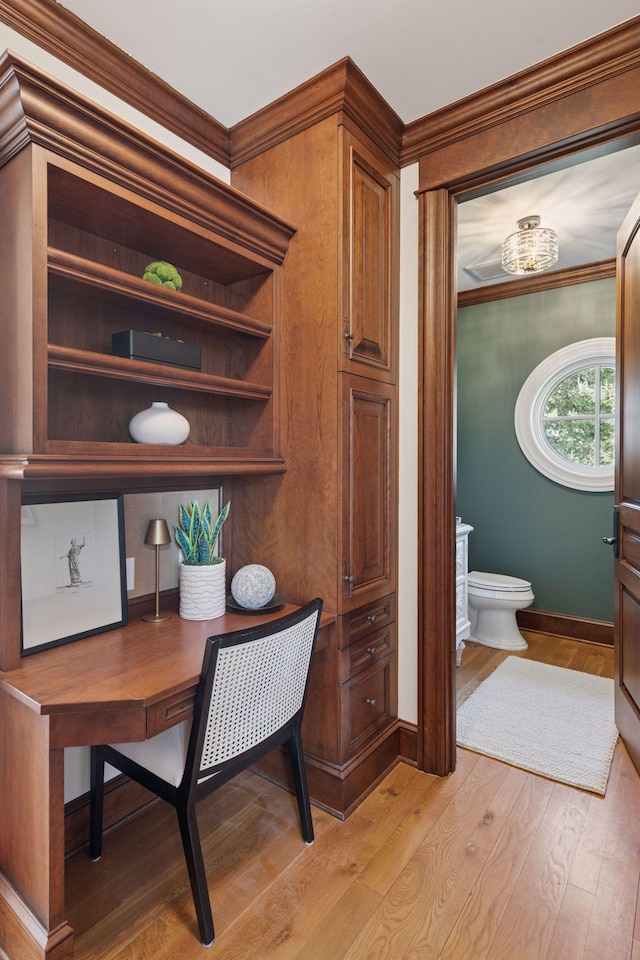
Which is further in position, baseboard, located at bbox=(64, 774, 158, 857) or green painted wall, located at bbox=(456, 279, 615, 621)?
green painted wall, located at bbox=(456, 279, 615, 621)

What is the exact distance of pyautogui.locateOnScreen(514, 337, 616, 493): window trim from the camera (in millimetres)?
3586

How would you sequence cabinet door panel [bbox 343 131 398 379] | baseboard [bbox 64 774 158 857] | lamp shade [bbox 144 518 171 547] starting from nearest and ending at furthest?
1. baseboard [bbox 64 774 158 857]
2. lamp shade [bbox 144 518 171 547]
3. cabinet door panel [bbox 343 131 398 379]

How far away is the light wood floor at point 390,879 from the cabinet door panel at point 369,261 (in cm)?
164

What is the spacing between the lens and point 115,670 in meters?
1.36

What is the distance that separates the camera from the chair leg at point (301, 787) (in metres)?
1.69

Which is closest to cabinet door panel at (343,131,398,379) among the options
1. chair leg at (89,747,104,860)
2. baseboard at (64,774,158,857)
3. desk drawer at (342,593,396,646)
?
desk drawer at (342,593,396,646)

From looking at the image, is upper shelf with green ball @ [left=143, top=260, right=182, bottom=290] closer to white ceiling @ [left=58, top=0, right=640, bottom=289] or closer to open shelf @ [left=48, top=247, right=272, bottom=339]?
open shelf @ [left=48, top=247, right=272, bottom=339]

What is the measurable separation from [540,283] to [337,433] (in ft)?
9.09

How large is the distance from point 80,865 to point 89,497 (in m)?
1.14

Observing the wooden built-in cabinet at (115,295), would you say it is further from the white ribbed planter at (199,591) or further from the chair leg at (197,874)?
the chair leg at (197,874)

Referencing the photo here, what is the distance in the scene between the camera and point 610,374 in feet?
12.0

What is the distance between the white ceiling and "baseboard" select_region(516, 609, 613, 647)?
327 cm

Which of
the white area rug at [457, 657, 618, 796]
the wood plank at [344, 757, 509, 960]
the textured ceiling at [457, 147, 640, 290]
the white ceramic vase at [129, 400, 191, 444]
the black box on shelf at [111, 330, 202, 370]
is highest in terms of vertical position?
the textured ceiling at [457, 147, 640, 290]

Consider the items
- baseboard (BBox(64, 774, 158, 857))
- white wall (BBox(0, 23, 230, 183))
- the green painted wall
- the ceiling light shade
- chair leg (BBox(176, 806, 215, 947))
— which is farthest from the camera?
the green painted wall
